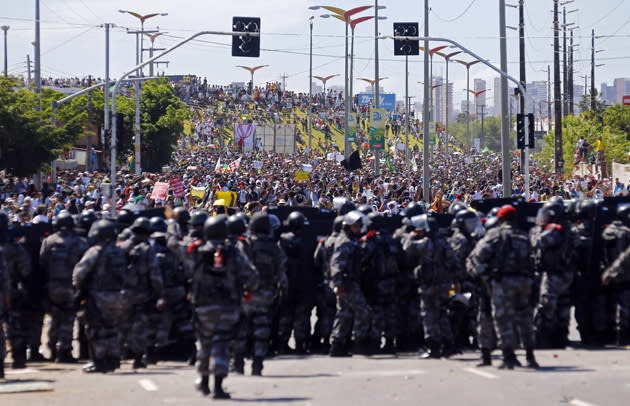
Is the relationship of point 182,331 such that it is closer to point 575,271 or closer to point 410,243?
point 410,243

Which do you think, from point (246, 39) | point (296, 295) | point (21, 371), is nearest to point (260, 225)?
point (296, 295)

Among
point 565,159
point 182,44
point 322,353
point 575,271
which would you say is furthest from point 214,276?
point 565,159

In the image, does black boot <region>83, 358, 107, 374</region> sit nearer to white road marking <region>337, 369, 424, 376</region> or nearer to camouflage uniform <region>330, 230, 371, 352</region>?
white road marking <region>337, 369, 424, 376</region>

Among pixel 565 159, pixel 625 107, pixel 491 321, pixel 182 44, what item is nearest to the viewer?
pixel 491 321

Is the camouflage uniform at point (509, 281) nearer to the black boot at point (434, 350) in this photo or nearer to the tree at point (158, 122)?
the black boot at point (434, 350)

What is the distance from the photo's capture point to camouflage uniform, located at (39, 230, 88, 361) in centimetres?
1078

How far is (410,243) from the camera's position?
427 inches

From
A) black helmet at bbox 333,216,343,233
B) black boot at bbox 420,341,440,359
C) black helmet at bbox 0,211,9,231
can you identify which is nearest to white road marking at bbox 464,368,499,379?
black boot at bbox 420,341,440,359

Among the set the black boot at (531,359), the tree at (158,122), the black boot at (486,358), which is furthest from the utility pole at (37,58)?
the black boot at (531,359)

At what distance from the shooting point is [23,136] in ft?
108

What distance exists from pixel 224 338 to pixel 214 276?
0.56 meters

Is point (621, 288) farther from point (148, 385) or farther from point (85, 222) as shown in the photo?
point (85, 222)

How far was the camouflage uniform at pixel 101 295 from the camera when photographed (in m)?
9.88

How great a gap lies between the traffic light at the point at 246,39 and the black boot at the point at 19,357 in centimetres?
1390
